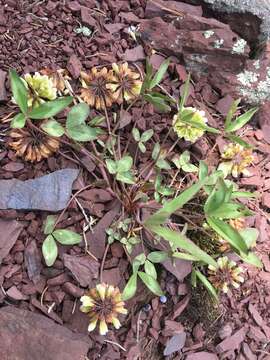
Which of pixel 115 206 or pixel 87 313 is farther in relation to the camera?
pixel 115 206

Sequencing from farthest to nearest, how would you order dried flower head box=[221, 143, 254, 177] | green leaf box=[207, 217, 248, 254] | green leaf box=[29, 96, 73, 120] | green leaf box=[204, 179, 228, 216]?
1. dried flower head box=[221, 143, 254, 177]
2. green leaf box=[29, 96, 73, 120]
3. green leaf box=[204, 179, 228, 216]
4. green leaf box=[207, 217, 248, 254]

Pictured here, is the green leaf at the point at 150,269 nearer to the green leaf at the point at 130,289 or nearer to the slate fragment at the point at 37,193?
the green leaf at the point at 130,289

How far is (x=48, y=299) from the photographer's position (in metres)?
1.76

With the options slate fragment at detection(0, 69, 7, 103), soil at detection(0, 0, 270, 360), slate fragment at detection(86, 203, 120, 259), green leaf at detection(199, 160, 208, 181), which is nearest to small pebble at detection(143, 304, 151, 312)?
soil at detection(0, 0, 270, 360)

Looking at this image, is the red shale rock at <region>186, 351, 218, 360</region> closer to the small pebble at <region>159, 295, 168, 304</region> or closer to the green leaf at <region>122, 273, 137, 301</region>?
the small pebble at <region>159, 295, 168, 304</region>

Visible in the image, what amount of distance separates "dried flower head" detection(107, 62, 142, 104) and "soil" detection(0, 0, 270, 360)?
6 cm

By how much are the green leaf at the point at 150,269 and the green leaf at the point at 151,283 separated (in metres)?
0.02

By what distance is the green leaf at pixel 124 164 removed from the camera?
6.03 feet

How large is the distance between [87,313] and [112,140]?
56 centimetres

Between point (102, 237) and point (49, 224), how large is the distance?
0.17m

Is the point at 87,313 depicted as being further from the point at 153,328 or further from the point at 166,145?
the point at 166,145

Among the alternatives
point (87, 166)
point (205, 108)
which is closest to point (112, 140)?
point (87, 166)

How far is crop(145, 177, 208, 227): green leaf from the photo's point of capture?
154cm

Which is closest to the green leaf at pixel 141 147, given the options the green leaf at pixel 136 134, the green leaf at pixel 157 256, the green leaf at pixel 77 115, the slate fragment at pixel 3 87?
the green leaf at pixel 136 134
